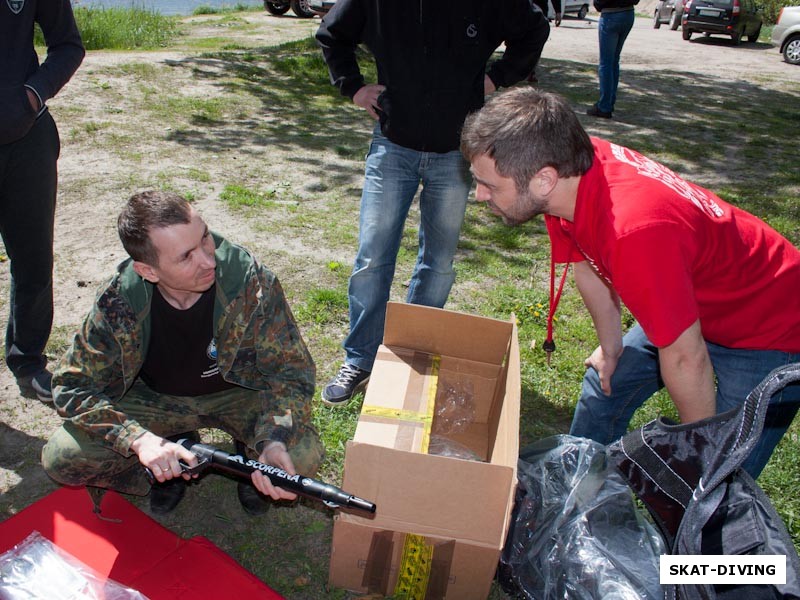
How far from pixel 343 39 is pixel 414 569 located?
2413 millimetres

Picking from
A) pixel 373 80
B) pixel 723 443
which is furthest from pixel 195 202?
pixel 373 80

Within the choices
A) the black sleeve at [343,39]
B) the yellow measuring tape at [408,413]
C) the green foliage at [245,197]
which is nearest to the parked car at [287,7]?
the green foliage at [245,197]

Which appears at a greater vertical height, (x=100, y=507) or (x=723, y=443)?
(x=723, y=443)

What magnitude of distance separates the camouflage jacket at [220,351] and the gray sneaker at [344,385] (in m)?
0.70

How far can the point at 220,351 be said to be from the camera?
2.43 m

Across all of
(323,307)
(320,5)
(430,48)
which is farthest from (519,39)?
(320,5)

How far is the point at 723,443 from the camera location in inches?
57.1

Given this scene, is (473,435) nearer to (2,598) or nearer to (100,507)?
(100,507)

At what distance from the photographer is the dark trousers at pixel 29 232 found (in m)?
2.80

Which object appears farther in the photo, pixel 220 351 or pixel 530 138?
pixel 220 351

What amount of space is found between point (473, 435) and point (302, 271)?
1966 mm

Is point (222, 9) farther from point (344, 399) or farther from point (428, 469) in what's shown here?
point (428, 469)

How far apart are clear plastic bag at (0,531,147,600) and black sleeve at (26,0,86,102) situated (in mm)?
1822

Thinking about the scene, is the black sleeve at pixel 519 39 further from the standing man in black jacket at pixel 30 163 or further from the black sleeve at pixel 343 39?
the standing man in black jacket at pixel 30 163
